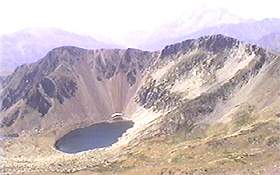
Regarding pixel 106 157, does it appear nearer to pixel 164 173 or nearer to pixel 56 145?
pixel 56 145

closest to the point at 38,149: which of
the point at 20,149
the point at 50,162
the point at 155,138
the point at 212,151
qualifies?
the point at 20,149

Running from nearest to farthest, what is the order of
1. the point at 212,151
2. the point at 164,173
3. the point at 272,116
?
the point at 164,173
the point at 212,151
the point at 272,116

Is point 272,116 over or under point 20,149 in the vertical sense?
over

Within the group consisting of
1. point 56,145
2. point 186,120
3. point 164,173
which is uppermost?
point 164,173

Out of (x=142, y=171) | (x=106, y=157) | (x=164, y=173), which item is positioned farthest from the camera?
(x=106, y=157)

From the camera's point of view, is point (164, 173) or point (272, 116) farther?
point (272, 116)

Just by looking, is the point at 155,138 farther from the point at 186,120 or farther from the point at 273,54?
the point at 273,54

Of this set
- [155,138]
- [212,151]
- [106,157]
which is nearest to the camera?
[212,151]

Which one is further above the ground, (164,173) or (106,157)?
(164,173)

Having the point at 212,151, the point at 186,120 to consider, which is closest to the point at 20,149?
the point at 186,120
